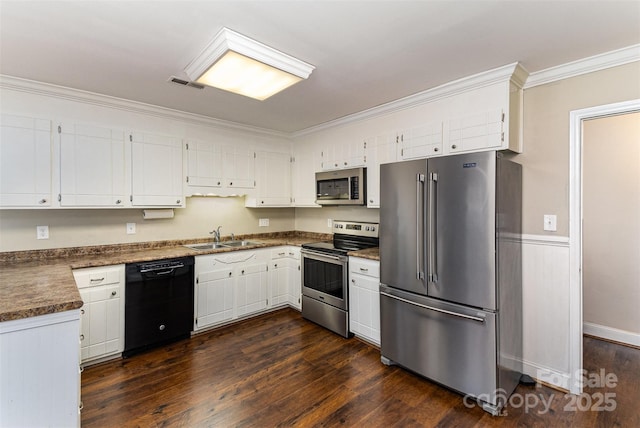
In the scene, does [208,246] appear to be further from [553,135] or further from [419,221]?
[553,135]

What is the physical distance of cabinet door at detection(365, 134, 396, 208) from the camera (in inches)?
126

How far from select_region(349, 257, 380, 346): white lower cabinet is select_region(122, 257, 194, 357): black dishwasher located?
1.69 metres

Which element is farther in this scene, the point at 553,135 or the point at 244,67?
the point at 553,135

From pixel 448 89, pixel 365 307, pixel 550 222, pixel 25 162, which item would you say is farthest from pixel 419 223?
pixel 25 162

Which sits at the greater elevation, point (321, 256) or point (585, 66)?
point (585, 66)

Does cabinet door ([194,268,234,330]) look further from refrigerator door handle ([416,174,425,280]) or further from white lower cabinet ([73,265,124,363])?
refrigerator door handle ([416,174,425,280])

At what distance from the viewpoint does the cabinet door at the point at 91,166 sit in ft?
9.07

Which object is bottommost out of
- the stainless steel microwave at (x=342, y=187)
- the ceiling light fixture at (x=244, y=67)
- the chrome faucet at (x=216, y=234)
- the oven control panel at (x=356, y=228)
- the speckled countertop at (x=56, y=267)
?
the speckled countertop at (x=56, y=267)

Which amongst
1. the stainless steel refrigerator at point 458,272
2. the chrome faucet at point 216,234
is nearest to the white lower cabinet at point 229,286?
the chrome faucet at point 216,234

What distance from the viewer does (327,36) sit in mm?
1901

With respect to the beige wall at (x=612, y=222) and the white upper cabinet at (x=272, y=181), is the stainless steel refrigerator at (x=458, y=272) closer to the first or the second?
the beige wall at (x=612, y=222)

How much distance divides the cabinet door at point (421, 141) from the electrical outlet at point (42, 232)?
3.47 metres

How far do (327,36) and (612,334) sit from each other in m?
3.97

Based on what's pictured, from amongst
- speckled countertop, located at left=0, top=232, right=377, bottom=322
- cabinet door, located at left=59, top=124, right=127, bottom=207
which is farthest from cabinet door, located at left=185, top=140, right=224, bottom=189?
speckled countertop, located at left=0, top=232, right=377, bottom=322
